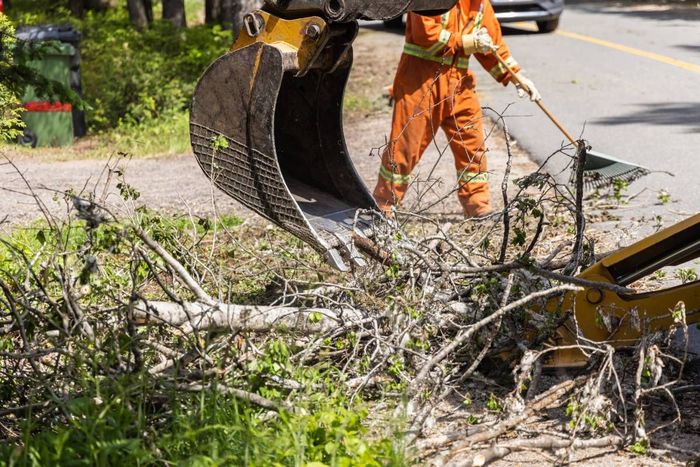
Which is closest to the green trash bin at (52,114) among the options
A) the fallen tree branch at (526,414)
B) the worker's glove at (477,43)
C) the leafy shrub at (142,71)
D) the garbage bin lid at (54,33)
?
the garbage bin lid at (54,33)

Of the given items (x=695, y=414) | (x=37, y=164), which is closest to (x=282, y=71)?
(x=695, y=414)

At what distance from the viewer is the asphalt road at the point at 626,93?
9203 mm

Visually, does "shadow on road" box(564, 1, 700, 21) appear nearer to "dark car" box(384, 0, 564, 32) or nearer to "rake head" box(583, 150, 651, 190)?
"dark car" box(384, 0, 564, 32)

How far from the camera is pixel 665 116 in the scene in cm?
1123

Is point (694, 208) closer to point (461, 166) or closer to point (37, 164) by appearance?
point (461, 166)

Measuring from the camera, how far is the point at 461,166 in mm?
7688

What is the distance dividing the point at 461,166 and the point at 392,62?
9.50m

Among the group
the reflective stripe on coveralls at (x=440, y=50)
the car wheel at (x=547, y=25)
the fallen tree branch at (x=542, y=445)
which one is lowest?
the fallen tree branch at (x=542, y=445)

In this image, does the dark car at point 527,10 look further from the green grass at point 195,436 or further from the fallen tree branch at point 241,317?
the green grass at point 195,436

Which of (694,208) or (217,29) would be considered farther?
(217,29)

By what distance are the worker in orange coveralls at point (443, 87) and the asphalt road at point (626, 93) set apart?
808mm

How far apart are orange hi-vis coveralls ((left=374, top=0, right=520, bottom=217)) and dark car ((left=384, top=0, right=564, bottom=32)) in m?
10.7

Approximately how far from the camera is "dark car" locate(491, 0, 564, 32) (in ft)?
59.2

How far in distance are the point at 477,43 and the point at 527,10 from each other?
11.6 m
